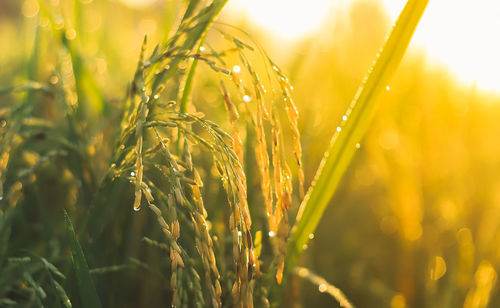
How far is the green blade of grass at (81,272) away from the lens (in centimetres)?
66

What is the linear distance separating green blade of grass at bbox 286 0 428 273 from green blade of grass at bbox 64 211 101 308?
0.29 meters

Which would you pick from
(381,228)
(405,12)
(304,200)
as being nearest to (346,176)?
(381,228)

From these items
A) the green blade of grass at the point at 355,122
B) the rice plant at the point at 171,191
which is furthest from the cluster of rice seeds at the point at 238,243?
the green blade of grass at the point at 355,122

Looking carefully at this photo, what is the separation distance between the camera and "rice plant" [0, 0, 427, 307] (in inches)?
23.7

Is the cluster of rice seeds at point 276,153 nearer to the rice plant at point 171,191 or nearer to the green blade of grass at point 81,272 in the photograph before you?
the rice plant at point 171,191

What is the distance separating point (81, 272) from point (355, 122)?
1.40 ft

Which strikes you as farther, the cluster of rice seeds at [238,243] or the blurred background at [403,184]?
the blurred background at [403,184]

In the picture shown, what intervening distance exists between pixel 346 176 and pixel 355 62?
4.16 ft

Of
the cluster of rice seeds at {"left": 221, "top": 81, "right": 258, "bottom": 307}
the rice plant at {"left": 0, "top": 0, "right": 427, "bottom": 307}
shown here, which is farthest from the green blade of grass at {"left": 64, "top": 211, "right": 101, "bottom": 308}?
the cluster of rice seeds at {"left": 221, "top": 81, "right": 258, "bottom": 307}

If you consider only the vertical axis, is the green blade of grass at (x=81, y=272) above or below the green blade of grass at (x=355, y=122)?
below

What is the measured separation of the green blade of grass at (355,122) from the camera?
671 millimetres

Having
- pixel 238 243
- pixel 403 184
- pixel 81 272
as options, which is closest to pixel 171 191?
pixel 238 243

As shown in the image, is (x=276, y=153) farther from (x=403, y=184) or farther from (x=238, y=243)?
(x=403, y=184)

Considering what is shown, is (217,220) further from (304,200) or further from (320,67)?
(320,67)
